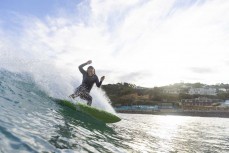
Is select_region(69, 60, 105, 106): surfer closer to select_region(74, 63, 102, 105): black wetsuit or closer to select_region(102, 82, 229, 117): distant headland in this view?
select_region(74, 63, 102, 105): black wetsuit

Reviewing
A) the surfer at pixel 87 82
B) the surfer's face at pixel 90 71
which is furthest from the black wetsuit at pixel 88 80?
the surfer's face at pixel 90 71

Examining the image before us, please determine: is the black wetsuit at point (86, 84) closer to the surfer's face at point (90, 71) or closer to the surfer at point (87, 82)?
the surfer at point (87, 82)

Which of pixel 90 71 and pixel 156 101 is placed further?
pixel 156 101

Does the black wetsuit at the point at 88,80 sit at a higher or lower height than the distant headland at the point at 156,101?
lower

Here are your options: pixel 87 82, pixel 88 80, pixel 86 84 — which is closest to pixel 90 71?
pixel 88 80

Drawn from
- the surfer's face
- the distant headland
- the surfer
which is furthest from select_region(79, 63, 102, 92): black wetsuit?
the distant headland

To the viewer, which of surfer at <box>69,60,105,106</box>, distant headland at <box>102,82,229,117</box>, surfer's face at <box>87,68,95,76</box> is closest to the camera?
surfer's face at <box>87,68,95,76</box>

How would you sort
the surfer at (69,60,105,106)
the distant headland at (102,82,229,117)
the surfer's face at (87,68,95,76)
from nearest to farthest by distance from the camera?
1. the surfer's face at (87,68,95,76)
2. the surfer at (69,60,105,106)
3. the distant headland at (102,82,229,117)

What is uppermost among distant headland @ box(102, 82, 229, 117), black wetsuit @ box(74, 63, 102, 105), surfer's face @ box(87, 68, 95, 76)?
distant headland @ box(102, 82, 229, 117)

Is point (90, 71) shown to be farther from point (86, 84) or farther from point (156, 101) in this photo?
point (156, 101)

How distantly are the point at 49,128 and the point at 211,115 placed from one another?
295 feet

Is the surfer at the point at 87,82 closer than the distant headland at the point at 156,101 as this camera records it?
Yes

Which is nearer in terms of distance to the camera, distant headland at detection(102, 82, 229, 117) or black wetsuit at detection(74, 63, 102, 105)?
black wetsuit at detection(74, 63, 102, 105)

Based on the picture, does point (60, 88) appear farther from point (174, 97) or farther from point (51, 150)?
point (174, 97)
